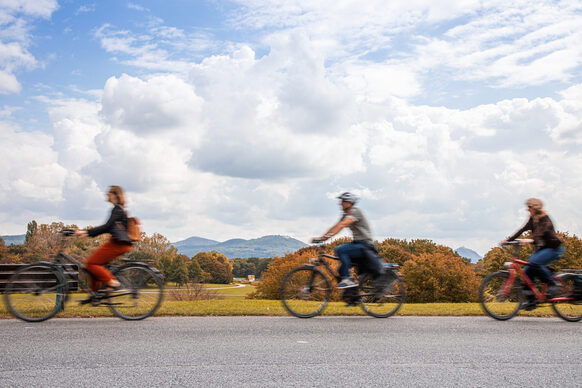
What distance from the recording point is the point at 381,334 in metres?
7.20

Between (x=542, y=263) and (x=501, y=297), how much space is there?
906mm

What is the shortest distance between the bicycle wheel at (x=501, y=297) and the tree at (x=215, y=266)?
8296 centimetres

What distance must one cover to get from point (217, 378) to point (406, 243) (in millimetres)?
69268

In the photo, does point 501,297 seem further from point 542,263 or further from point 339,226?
point 339,226

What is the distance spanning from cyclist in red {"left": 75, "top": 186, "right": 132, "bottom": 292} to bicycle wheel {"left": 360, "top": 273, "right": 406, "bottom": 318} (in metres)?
4.00

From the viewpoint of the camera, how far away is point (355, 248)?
8.77m

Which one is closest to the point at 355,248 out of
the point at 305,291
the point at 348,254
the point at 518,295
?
the point at 348,254

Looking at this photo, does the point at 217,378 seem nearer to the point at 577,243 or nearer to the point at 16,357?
the point at 16,357

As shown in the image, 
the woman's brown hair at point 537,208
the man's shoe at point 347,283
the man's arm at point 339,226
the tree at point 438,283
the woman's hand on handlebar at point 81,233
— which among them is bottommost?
the tree at point 438,283

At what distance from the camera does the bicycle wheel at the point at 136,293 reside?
27.6 ft

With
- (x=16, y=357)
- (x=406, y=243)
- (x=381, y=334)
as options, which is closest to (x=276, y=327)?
(x=381, y=334)

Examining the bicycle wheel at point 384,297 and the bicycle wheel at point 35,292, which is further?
the bicycle wheel at point 384,297

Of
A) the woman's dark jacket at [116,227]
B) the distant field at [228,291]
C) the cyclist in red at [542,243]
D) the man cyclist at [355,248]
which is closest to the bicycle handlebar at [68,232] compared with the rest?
the woman's dark jacket at [116,227]

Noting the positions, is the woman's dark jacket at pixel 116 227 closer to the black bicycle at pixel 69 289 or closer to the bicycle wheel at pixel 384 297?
the black bicycle at pixel 69 289
